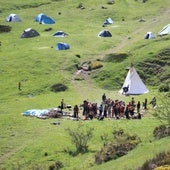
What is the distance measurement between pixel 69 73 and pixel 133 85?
40.1ft

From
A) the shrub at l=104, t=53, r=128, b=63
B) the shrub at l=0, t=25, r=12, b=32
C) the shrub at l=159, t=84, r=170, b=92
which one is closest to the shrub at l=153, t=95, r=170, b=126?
the shrub at l=159, t=84, r=170, b=92

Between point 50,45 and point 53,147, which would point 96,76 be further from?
point 53,147

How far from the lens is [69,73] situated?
77.6m

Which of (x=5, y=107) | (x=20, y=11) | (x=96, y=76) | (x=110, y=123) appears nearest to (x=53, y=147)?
(x=110, y=123)

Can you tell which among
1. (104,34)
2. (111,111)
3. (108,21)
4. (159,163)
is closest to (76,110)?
(111,111)

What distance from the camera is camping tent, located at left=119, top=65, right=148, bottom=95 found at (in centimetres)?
6838

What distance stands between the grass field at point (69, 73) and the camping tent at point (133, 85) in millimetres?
1297

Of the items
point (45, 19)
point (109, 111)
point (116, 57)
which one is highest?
point (45, 19)

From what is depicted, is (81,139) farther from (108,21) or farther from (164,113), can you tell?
(108,21)

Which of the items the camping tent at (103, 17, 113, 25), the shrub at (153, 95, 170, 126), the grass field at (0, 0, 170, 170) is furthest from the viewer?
the camping tent at (103, 17, 113, 25)

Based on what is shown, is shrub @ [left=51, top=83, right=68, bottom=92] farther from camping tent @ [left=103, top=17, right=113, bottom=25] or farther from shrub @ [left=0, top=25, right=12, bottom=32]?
camping tent @ [left=103, top=17, right=113, bottom=25]

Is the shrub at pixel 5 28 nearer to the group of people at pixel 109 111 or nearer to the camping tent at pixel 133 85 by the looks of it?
the camping tent at pixel 133 85

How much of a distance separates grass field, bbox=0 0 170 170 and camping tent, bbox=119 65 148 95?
1.30 metres

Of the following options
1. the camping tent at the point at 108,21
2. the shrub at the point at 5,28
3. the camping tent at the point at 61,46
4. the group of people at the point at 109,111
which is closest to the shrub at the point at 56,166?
the group of people at the point at 109,111
